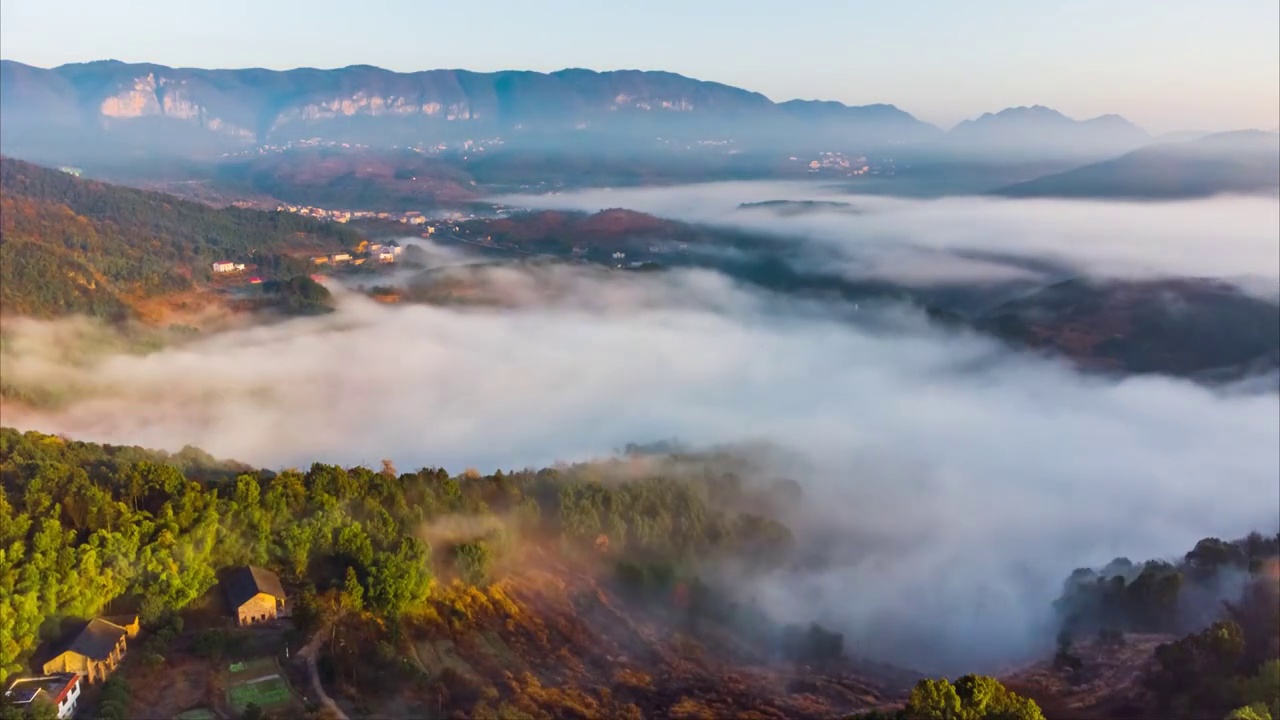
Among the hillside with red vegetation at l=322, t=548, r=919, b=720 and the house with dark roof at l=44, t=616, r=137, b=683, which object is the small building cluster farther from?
the house with dark roof at l=44, t=616, r=137, b=683

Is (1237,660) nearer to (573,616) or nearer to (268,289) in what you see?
(573,616)

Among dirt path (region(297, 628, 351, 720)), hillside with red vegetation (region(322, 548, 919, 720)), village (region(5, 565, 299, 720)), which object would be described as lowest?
hillside with red vegetation (region(322, 548, 919, 720))

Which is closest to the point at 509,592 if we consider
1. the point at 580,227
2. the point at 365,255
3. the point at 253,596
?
the point at 253,596

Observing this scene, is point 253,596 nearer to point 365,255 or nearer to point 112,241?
point 112,241

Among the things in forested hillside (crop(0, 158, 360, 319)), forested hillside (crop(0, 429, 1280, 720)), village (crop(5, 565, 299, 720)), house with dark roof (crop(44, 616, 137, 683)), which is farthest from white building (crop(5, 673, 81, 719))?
forested hillside (crop(0, 158, 360, 319))

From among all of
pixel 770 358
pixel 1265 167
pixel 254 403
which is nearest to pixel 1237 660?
pixel 254 403

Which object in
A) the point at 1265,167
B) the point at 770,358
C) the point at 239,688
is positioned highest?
the point at 1265,167
